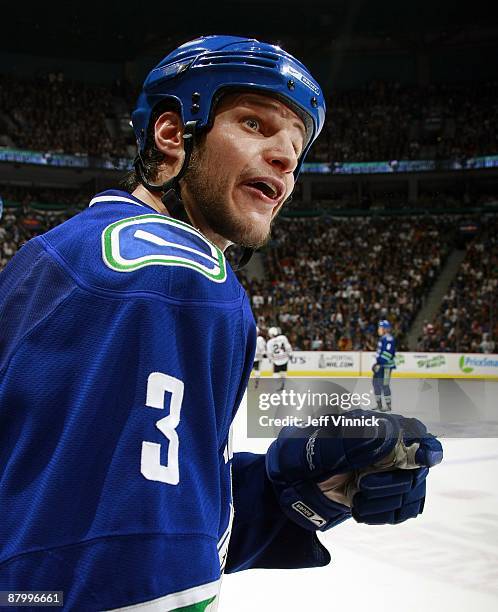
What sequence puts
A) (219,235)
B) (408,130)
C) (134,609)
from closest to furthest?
(134,609) < (219,235) < (408,130)

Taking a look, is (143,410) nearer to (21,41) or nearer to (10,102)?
(10,102)

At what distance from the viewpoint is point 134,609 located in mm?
649

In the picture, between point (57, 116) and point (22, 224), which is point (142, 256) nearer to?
point (22, 224)

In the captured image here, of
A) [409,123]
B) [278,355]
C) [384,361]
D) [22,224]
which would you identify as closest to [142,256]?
[384,361]

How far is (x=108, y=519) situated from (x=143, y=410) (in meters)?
0.12

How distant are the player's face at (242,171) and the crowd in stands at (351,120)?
23.5m

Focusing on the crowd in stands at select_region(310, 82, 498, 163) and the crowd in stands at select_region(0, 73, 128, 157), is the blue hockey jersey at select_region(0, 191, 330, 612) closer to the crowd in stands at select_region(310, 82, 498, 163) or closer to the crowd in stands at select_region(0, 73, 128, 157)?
the crowd in stands at select_region(0, 73, 128, 157)

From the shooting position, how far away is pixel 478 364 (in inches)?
522

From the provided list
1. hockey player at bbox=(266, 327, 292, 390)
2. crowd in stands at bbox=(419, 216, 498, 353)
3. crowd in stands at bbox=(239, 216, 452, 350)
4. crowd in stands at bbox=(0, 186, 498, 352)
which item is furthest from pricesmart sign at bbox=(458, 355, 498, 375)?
hockey player at bbox=(266, 327, 292, 390)

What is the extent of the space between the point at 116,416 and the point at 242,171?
51cm

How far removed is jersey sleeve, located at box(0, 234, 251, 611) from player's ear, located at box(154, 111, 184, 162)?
46 cm

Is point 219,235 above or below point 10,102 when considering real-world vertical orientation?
below

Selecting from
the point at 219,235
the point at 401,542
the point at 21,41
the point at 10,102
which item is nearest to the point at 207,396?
the point at 219,235

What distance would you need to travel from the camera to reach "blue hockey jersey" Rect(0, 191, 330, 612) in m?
0.66
